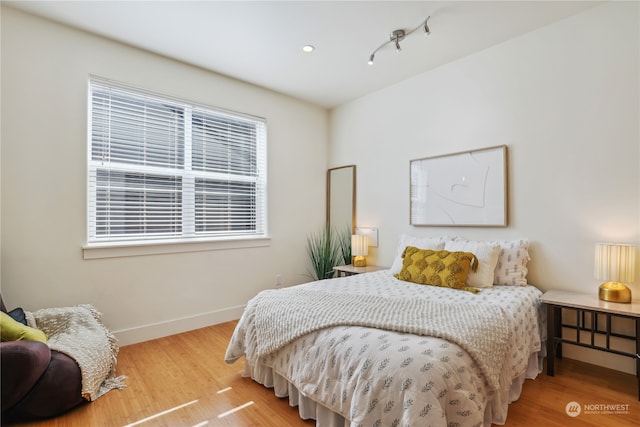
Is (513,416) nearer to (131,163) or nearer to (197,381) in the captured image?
(197,381)

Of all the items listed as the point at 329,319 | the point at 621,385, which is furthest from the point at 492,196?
the point at 329,319

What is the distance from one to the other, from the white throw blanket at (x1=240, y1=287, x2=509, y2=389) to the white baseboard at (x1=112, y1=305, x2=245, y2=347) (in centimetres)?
134

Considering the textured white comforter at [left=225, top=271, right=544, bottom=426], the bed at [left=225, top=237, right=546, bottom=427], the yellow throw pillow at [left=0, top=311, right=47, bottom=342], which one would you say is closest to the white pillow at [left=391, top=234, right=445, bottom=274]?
the bed at [left=225, top=237, right=546, bottom=427]

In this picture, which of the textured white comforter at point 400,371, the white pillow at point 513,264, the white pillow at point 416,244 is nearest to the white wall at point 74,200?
the textured white comforter at point 400,371

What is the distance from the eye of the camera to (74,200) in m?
2.66

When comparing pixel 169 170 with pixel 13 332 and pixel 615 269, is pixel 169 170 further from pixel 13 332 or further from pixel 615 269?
pixel 615 269

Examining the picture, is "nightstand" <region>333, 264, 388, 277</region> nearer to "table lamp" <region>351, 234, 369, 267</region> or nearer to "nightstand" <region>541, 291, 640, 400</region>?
"table lamp" <region>351, 234, 369, 267</region>

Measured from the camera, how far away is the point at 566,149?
2551 mm

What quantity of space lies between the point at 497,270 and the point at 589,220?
742 mm

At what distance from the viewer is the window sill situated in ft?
9.02

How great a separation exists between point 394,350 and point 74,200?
2756 mm

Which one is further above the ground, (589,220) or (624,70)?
(624,70)

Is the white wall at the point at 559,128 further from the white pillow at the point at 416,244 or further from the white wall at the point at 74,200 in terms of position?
the white wall at the point at 74,200

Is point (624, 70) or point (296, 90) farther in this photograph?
point (296, 90)
